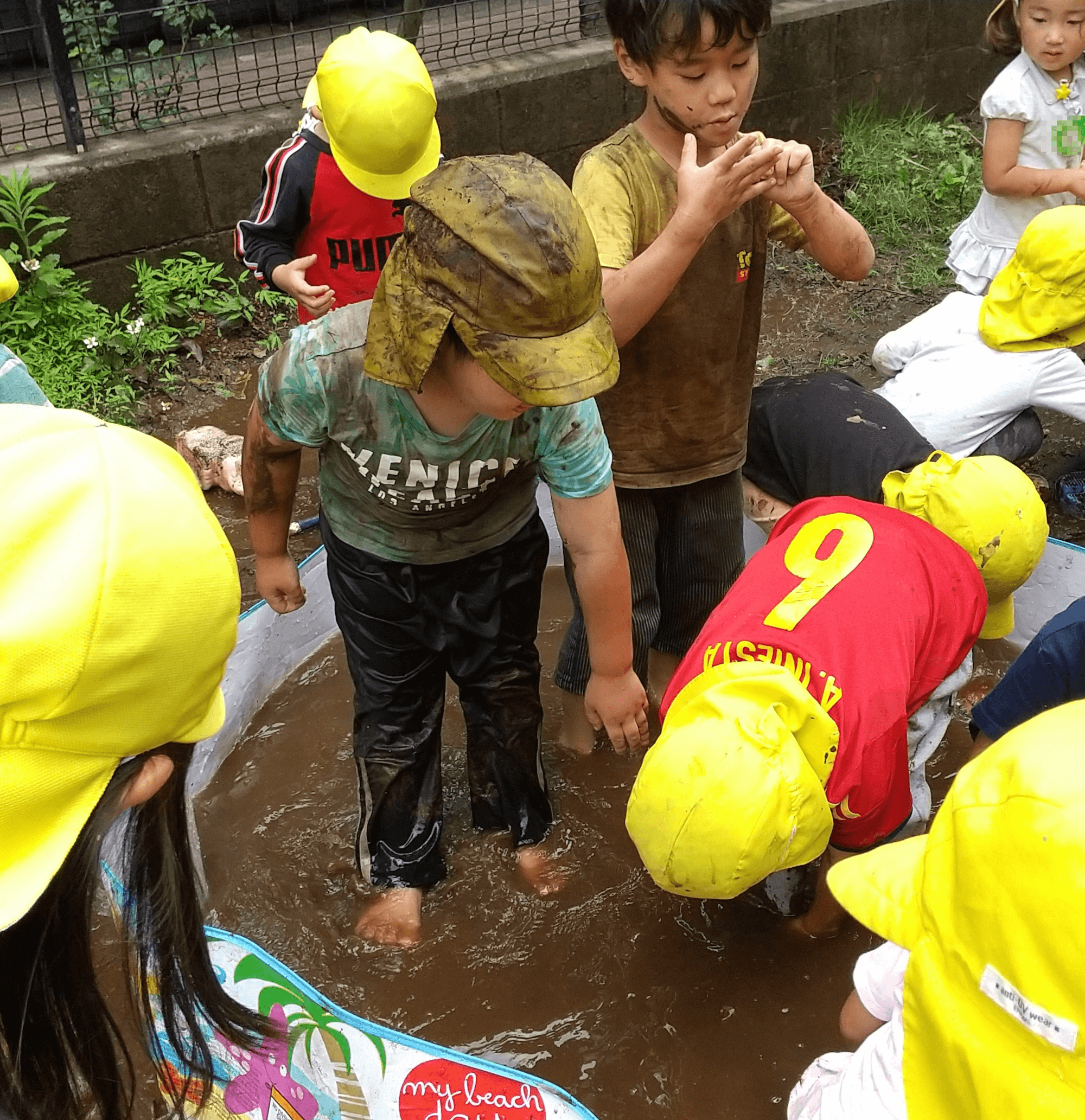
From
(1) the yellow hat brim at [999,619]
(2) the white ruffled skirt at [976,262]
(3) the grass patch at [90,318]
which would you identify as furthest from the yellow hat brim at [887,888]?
(3) the grass patch at [90,318]

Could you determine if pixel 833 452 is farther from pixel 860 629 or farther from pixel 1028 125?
pixel 1028 125

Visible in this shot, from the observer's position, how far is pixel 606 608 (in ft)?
6.89

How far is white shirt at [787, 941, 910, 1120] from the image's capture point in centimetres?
151

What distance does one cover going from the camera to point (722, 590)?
2799 mm

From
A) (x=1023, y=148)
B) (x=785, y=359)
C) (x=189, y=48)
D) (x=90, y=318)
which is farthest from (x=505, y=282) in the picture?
(x=189, y=48)

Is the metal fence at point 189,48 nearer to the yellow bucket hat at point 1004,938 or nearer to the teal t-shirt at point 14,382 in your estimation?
the teal t-shirt at point 14,382

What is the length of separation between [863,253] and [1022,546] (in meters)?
0.72

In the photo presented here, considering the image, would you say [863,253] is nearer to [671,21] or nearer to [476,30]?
[671,21]

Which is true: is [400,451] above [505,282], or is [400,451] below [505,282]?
below

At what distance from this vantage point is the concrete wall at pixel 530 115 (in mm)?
4508

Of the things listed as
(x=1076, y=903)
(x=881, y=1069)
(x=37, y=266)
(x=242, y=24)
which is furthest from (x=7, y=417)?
(x=242, y=24)

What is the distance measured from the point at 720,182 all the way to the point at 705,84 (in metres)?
0.26

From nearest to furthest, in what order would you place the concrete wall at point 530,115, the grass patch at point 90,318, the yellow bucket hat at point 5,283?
the yellow bucket hat at point 5,283, the grass patch at point 90,318, the concrete wall at point 530,115

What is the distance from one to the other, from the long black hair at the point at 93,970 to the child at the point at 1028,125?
3.20 m
